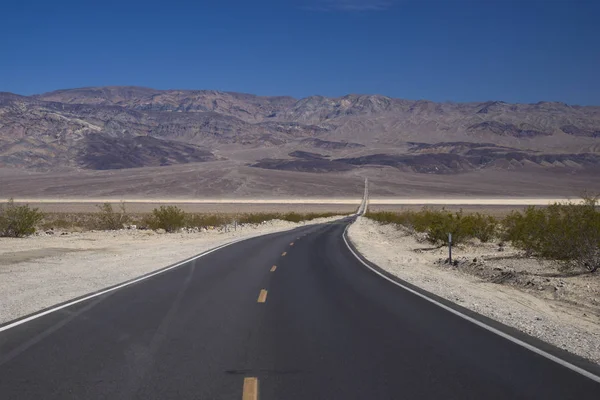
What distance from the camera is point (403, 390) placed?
22.1ft

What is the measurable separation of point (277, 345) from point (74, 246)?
2446 centimetres

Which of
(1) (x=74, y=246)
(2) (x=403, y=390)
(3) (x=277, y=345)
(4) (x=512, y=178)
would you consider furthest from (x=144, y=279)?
(4) (x=512, y=178)

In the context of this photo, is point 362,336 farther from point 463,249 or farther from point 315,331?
point 463,249

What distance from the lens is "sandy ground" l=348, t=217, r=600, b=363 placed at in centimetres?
1038

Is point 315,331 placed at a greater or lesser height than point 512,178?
lesser

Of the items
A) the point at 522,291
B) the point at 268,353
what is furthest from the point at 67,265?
the point at 268,353

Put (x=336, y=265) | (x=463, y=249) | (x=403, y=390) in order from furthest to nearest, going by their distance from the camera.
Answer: (x=463, y=249)
(x=336, y=265)
(x=403, y=390)

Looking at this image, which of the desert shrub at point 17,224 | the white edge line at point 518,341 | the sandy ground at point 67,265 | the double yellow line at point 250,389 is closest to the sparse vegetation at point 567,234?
the white edge line at point 518,341

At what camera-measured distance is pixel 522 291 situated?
52.2 ft

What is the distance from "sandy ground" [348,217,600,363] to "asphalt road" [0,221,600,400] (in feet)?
3.44

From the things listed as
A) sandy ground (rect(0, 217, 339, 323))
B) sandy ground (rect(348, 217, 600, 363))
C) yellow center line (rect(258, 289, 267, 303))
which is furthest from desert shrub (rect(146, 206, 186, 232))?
yellow center line (rect(258, 289, 267, 303))

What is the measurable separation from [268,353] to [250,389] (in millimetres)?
1699

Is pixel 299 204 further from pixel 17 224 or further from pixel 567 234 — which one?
pixel 567 234

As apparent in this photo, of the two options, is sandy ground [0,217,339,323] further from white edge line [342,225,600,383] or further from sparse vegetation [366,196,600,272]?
sparse vegetation [366,196,600,272]
